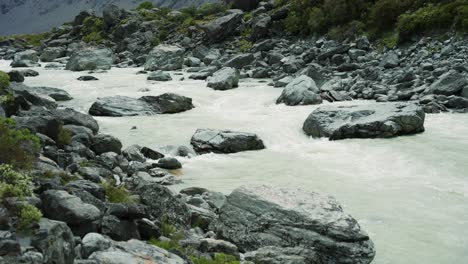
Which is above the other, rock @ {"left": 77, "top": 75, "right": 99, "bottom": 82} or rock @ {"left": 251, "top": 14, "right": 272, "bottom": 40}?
rock @ {"left": 251, "top": 14, "right": 272, "bottom": 40}

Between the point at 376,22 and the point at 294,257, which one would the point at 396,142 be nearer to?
the point at 294,257

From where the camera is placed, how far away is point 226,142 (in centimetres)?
1756

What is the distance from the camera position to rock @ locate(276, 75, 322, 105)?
24.8m

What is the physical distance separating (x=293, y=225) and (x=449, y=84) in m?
17.8

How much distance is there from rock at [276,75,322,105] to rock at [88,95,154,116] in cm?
693

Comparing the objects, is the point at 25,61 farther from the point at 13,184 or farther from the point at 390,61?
the point at 13,184

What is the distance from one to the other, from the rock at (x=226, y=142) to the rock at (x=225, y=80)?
41.3ft

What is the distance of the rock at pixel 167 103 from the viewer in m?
24.4

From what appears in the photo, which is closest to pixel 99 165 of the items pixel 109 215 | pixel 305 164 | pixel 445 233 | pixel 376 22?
pixel 109 215

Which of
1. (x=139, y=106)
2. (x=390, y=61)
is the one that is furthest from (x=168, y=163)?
(x=390, y=61)

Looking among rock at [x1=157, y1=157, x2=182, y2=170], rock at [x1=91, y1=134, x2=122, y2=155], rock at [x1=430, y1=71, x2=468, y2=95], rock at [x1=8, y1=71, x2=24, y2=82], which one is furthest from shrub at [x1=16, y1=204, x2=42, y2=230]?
rock at [x1=8, y1=71, x2=24, y2=82]

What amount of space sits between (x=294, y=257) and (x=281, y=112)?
15.8m

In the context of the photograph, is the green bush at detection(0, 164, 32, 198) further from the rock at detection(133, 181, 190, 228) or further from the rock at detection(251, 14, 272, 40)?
the rock at detection(251, 14, 272, 40)

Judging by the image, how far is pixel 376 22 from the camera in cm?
3741
